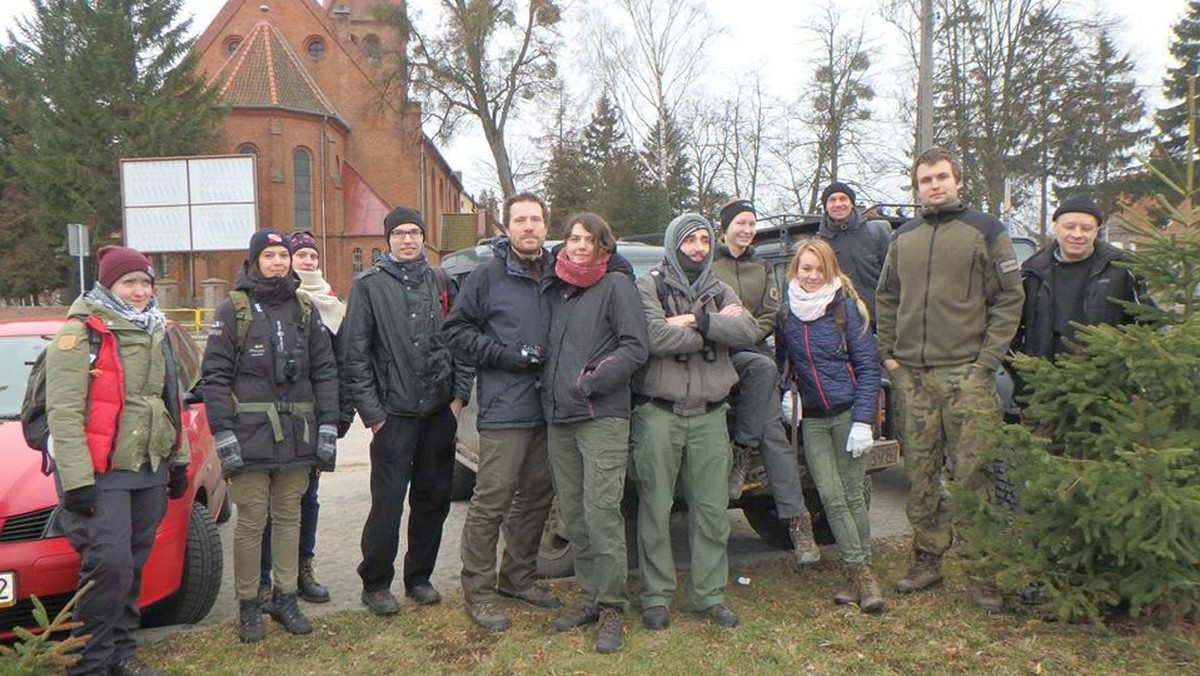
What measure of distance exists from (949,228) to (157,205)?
1074 inches

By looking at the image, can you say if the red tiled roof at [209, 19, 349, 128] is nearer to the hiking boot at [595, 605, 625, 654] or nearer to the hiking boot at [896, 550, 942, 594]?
the hiking boot at [595, 605, 625, 654]

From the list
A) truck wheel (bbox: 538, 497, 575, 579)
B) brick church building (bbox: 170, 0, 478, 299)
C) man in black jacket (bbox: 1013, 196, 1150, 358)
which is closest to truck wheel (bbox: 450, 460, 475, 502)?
truck wheel (bbox: 538, 497, 575, 579)

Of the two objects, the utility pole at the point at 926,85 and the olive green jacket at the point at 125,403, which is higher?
the utility pole at the point at 926,85

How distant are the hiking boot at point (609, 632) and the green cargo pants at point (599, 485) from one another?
0.14 feet

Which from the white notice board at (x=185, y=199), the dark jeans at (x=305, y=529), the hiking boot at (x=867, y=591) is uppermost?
the white notice board at (x=185, y=199)

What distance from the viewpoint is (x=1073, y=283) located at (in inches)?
165

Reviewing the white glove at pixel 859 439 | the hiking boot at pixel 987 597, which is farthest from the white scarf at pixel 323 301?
the hiking boot at pixel 987 597

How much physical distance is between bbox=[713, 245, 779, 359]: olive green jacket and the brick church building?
27.9 m

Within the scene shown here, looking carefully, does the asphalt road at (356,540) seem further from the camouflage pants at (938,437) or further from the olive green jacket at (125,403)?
the olive green jacket at (125,403)

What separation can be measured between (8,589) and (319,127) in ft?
117

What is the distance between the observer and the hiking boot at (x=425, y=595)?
4.53 meters

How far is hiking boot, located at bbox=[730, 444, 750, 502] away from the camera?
14.3ft

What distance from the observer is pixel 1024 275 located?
439 centimetres

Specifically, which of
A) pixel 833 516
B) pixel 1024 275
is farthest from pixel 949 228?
pixel 833 516
